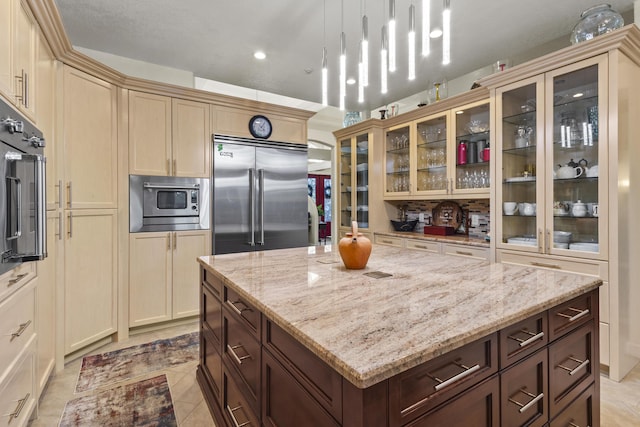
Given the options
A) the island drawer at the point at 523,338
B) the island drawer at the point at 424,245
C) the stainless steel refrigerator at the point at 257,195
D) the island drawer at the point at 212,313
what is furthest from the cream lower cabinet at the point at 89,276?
the island drawer at the point at 424,245

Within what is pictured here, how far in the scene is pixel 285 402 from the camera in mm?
1029

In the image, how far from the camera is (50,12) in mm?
1924

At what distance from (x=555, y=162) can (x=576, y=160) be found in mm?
127

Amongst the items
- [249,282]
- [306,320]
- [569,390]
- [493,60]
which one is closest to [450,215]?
[493,60]

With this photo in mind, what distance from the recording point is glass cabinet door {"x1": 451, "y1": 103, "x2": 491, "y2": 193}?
329 centimetres

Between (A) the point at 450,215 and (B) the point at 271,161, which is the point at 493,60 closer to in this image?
(A) the point at 450,215

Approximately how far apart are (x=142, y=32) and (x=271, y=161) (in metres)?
1.65

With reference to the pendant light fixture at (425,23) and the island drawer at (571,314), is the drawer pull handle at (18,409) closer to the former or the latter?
the island drawer at (571,314)

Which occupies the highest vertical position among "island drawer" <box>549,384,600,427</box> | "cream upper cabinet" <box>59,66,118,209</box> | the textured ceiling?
the textured ceiling

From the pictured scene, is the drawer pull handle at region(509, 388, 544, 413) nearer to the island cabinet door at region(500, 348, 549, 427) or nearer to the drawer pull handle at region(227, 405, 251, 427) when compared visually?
the island cabinet door at region(500, 348, 549, 427)

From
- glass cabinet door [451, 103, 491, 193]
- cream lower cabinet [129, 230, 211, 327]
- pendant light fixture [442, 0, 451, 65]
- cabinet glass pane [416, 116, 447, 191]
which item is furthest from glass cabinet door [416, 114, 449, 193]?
cream lower cabinet [129, 230, 211, 327]

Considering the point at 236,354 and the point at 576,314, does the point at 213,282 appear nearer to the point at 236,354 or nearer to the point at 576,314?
the point at 236,354

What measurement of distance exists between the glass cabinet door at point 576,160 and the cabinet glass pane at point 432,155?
1.17 meters

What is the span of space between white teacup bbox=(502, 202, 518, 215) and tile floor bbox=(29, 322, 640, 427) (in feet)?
4.30
